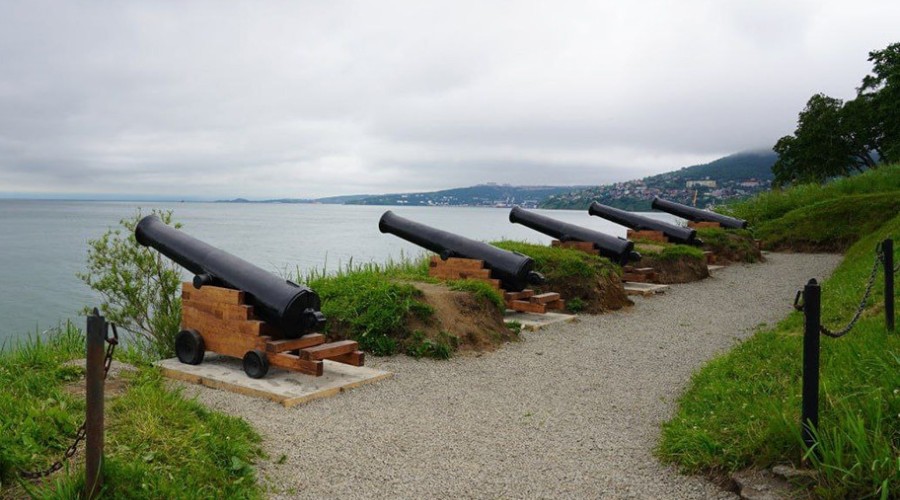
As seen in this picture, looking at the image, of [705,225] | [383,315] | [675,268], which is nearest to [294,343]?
[383,315]

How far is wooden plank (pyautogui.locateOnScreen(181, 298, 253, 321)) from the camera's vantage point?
6.53m

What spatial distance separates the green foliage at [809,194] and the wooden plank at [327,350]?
21.2 metres

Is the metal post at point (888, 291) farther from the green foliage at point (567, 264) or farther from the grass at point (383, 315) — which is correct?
the green foliage at point (567, 264)

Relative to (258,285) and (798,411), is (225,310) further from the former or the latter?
(798,411)

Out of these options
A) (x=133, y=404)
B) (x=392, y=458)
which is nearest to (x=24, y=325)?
(x=133, y=404)

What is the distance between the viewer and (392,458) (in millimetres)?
4469

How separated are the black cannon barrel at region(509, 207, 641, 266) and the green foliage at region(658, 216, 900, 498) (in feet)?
25.3

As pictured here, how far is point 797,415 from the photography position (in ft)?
13.4

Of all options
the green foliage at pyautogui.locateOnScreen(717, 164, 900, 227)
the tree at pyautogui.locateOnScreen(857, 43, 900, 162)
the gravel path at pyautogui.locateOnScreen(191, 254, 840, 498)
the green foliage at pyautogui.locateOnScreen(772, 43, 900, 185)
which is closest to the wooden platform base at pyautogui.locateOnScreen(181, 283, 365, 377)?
the gravel path at pyautogui.locateOnScreen(191, 254, 840, 498)

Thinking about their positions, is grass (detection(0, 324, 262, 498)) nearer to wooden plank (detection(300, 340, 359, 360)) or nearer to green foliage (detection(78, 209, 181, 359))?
wooden plank (detection(300, 340, 359, 360))

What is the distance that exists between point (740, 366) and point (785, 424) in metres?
1.97

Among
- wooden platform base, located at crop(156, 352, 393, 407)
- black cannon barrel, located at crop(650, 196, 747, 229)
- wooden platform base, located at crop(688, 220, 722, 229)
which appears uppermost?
black cannon barrel, located at crop(650, 196, 747, 229)

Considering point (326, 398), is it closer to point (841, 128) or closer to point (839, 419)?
point (839, 419)

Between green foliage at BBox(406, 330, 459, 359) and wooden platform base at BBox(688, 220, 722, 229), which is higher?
wooden platform base at BBox(688, 220, 722, 229)
